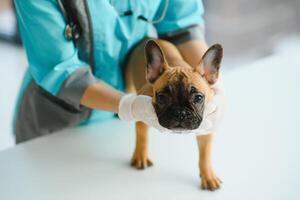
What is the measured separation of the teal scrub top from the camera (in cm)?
72

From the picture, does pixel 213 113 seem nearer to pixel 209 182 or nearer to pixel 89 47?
pixel 209 182

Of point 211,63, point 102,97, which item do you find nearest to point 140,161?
point 102,97

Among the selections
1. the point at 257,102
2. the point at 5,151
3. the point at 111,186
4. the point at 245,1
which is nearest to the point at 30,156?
the point at 5,151

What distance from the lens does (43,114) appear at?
0.89 m

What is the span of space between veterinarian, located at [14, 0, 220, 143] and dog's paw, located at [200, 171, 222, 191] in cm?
13

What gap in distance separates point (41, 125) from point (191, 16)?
1.17ft

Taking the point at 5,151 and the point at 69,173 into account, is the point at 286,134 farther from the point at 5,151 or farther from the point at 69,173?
the point at 5,151

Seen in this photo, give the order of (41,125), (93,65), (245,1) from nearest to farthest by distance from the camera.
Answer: (93,65) < (41,125) < (245,1)

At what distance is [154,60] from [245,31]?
909 millimetres

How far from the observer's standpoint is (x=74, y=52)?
755 millimetres

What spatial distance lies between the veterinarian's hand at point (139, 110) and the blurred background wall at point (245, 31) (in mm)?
517

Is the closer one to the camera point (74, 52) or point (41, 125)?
point (74, 52)

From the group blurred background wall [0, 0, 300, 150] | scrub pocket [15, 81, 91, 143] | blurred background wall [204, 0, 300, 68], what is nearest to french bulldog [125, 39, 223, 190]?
scrub pocket [15, 81, 91, 143]

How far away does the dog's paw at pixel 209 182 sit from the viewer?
28.4 inches
